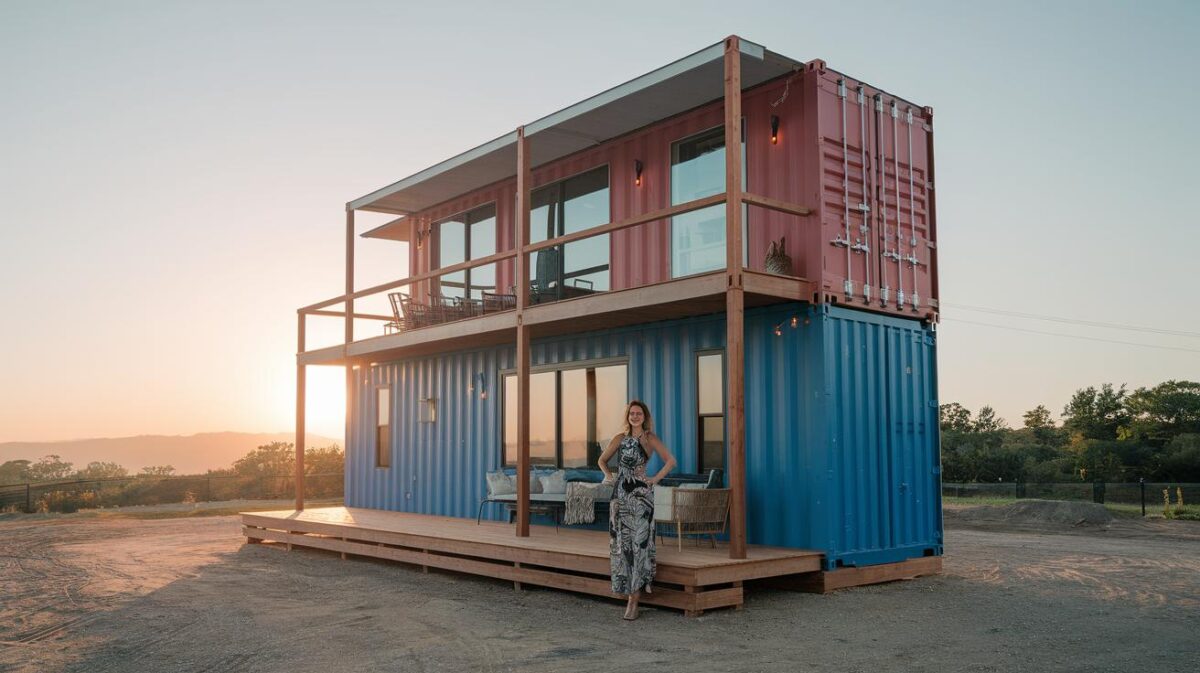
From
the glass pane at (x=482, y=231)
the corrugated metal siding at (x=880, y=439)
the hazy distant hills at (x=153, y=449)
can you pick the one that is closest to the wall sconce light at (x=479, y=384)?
the glass pane at (x=482, y=231)

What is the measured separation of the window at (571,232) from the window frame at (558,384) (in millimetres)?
937

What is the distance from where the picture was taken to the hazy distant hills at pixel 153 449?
86688 mm

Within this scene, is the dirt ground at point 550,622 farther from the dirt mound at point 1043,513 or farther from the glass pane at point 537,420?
the dirt mound at point 1043,513

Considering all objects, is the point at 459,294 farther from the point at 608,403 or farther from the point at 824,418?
the point at 824,418

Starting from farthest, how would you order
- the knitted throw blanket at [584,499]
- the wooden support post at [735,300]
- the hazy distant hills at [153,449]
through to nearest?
1. the hazy distant hills at [153,449]
2. the knitted throw blanket at [584,499]
3. the wooden support post at [735,300]

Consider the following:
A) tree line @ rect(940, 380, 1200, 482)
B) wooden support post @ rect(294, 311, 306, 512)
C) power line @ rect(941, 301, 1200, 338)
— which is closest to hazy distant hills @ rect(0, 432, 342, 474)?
tree line @ rect(940, 380, 1200, 482)

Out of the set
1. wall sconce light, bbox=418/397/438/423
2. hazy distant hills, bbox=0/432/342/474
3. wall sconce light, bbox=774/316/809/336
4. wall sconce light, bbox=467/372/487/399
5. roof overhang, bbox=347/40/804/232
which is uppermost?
roof overhang, bbox=347/40/804/232

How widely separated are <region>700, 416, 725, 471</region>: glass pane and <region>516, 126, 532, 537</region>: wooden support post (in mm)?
1955

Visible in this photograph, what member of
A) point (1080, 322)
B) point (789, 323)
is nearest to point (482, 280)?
point (789, 323)

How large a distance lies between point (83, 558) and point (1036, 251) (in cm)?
1905

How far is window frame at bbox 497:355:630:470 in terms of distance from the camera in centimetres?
1224

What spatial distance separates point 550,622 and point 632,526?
1033 millimetres

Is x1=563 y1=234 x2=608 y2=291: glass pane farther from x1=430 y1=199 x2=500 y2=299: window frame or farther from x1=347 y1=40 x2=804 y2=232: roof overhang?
x1=430 y1=199 x2=500 y2=299: window frame

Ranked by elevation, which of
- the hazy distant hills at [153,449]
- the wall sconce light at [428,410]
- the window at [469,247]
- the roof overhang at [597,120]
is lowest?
the hazy distant hills at [153,449]
